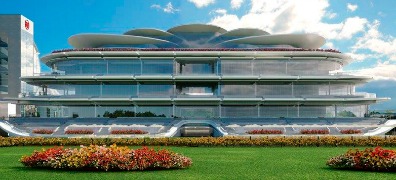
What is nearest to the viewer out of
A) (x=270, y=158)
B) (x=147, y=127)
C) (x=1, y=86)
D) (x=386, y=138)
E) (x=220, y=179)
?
(x=220, y=179)

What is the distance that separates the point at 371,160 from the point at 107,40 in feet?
152

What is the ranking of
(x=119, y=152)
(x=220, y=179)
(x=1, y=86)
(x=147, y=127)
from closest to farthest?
(x=220, y=179)
(x=119, y=152)
(x=147, y=127)
(x=1, y=86)

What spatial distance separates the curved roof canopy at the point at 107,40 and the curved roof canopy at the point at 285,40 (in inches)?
396

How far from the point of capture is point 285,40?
204 feet

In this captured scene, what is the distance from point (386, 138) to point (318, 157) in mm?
13843

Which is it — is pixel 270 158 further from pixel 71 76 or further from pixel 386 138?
pixel 71 76

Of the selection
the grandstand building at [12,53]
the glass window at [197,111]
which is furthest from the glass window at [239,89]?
the grandstand building at [12,53]

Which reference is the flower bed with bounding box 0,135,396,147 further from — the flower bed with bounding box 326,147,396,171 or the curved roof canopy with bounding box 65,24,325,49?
the curved roof canopy with bounding box 65,24,325,49

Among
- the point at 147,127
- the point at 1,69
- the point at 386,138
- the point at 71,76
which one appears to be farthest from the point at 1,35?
the point at 386,138

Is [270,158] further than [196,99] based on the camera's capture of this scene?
No

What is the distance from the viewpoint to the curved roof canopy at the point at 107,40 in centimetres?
6053

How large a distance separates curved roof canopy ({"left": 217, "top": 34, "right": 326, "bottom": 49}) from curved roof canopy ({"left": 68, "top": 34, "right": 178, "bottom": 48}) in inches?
396

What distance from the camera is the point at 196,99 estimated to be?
5456cm

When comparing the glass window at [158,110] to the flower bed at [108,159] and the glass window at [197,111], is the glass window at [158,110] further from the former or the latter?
the flower bed at [108,159]
